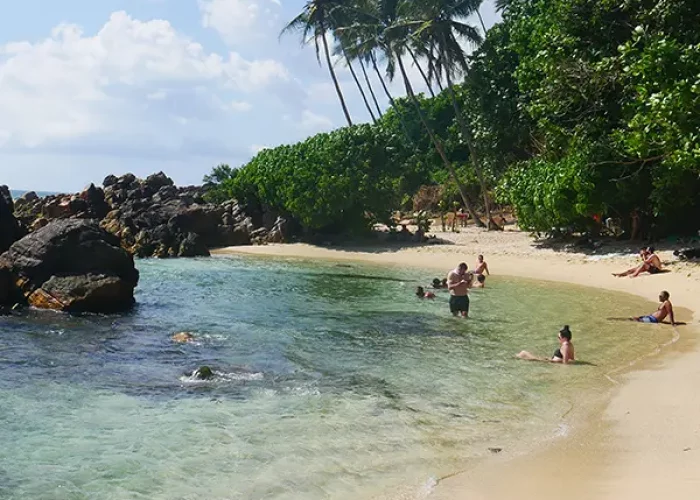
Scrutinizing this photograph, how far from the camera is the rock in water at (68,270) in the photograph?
18.0m

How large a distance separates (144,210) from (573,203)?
26.8 meters

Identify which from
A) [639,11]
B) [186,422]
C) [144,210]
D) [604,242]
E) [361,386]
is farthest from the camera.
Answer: [144,210]

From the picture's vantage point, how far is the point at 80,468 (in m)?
7.68

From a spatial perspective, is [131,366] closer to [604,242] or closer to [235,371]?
[235,371]

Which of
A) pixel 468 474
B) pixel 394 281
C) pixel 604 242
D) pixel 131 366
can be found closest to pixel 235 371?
pixel 131 366

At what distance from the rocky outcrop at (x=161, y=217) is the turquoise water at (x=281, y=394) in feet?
64.5

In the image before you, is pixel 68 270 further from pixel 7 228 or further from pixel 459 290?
pixel 459 290

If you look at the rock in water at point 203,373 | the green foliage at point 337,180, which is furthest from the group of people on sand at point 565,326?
the green foliage at point 337,180

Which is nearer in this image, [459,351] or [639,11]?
[459,351]

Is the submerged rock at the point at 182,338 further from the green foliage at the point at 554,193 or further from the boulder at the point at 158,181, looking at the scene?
the boulder at the point at 158,181

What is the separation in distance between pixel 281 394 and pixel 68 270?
1040 centimetres

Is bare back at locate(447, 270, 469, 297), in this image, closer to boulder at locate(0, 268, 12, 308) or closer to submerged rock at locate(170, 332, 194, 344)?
submerged rock at locate(170, 332, 194, 344)

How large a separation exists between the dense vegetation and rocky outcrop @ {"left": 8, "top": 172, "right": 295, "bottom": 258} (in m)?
1.77

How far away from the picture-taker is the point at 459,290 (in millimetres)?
18391
